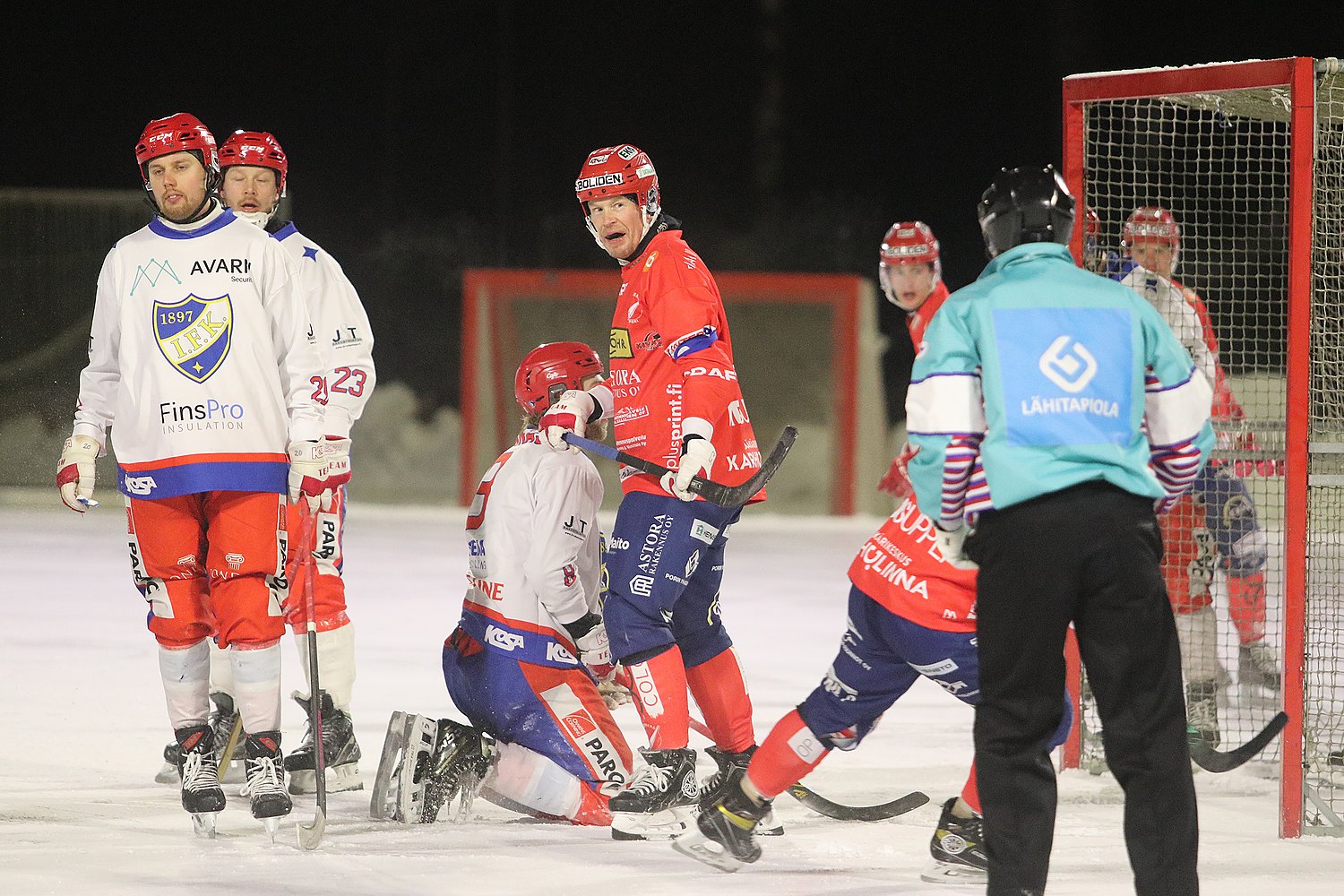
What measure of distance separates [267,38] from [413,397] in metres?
4.94

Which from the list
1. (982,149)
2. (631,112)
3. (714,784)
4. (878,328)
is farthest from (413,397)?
(714,784)

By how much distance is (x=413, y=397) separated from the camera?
11805 millimetres

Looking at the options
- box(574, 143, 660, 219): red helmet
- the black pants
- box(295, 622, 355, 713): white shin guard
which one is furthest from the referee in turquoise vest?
box(295, 622, 355, 713): white shin guard

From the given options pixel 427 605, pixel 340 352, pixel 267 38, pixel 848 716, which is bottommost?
pixel 427 605

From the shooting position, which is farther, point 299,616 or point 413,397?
point 413,397

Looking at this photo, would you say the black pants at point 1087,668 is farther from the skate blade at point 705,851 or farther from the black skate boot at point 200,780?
the black skate boot at point 200,780

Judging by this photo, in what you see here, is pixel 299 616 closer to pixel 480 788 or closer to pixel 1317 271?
pixel 480 788

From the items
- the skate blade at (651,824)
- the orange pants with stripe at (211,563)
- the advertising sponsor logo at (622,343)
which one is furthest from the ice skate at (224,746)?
the advertising sponsor logo at (622,343)

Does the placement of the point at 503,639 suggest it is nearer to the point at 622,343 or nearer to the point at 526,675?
the point at 526,675

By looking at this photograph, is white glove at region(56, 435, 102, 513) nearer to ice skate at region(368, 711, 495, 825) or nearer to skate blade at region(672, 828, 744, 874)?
ice skate at region(368, 711, 495, 825)

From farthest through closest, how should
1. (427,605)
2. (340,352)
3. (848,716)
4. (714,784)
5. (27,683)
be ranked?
(427,605)
(27,683)
(340,352)
(714,784)
(848,716)

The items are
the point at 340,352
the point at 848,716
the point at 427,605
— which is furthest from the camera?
the point at 427,605

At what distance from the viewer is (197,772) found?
3.35 m

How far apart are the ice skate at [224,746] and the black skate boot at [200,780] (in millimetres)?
356
